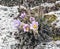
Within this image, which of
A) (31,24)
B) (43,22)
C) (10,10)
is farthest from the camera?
(10,10)

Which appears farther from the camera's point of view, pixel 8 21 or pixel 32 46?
pixel 8 21

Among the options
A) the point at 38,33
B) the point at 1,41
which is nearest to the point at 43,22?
the point at 38,33

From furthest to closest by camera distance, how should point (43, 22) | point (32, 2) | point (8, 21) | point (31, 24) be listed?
point (32, 2)
point (8, 21)
point (43, 22)
point (31, 24)

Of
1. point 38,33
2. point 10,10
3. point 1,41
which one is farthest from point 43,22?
point 10,10

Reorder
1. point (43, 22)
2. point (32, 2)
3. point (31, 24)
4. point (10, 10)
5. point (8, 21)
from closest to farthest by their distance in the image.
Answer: point (31, 24)
point (43, 22)
point (8, 21)
point (10, 10)
point (32, 2)

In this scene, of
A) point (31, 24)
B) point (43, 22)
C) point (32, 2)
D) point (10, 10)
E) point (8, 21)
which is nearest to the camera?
point (31, 24)

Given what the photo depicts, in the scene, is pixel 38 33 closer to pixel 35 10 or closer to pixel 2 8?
pixel 35 10

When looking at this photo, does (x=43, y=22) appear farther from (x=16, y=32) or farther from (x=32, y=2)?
(x=32, y=2)

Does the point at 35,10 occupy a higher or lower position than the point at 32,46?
higher

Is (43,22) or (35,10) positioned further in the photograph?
(35,10)
